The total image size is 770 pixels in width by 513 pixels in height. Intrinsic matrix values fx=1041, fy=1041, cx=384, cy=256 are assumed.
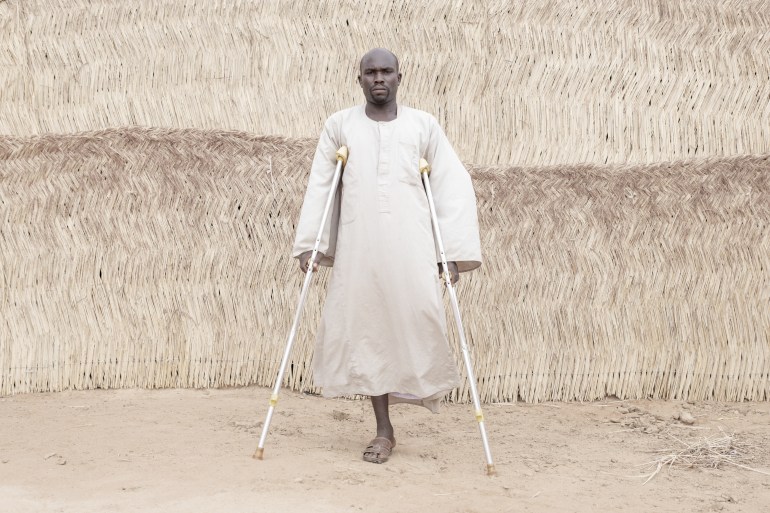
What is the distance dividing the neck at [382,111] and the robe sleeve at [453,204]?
187mm

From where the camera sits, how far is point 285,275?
5.71 m

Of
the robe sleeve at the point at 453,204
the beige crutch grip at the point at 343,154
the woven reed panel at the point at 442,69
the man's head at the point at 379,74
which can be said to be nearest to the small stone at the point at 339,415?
the robe sleeve at the point at 453,204

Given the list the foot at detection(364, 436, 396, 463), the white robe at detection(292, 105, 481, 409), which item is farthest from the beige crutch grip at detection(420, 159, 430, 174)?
the foot at detection(364, 436, 396, 463)

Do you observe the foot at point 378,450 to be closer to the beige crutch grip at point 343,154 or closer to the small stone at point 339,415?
the small stone at point 339,415

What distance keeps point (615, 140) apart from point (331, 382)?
2.49m

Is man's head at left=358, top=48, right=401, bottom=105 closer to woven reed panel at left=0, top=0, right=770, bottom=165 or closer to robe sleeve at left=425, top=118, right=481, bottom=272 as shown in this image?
robe sleeve at left=425, top=118, right=481, bottom=272

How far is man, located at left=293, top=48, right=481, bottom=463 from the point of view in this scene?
4.47 metres

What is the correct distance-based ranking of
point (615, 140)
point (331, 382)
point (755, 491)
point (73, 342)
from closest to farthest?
1. point (755, 491)
2. point (331, 382)
3. point (73, 342)
4. point (615, 140)

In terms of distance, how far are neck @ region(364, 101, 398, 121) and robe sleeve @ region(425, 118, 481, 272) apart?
19 cm

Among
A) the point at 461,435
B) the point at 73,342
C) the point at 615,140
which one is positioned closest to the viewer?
the point at 461,435

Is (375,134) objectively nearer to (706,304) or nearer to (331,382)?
(331,382)

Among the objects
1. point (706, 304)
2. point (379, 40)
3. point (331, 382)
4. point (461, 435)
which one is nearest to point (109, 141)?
point (379, 40)

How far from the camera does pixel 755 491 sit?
4250 mm

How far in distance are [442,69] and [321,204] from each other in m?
1.89
